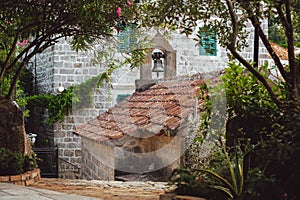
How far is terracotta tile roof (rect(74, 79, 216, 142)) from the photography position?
7.24 meters

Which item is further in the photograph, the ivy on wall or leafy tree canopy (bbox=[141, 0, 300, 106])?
the ivy on wall

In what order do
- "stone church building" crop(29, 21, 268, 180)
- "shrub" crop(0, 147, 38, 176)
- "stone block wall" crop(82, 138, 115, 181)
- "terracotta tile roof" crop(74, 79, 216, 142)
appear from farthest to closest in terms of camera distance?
"stone church building" crop(29, 21, 268, 180) → "stone block wall" crop(82, 138, 115, 181) → "terracotta tile roof" crop(74, 79, 216, 142) → "shrub" crop(0, 147, 38, 176)

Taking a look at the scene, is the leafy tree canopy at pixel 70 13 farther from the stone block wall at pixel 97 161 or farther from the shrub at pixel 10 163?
the stone block wall at pixel 97 161

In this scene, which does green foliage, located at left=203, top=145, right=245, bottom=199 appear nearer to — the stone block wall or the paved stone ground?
the paved stone ground

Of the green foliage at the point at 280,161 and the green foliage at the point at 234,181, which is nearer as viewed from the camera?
the green foliage at the point at 280,161

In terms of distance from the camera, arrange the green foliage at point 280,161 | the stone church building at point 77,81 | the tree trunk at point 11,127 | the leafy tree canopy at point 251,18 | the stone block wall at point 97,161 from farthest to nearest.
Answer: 1. the stone church building at point 77,81
2. the stone block wall at point 97,161
3. the tree trunk at point 11,127
4. the leafy tree canopy at point 251,18
5. the green foliage at point 280,161

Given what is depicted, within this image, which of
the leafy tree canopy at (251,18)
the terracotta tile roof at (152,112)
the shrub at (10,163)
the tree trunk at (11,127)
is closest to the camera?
the leafy tree canopy at (251,18)

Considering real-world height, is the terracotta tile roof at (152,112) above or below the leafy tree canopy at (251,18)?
below

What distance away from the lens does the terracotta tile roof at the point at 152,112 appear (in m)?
7.24

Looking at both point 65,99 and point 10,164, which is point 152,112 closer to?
point 10,164

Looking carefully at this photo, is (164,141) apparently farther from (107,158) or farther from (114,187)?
(114,187)

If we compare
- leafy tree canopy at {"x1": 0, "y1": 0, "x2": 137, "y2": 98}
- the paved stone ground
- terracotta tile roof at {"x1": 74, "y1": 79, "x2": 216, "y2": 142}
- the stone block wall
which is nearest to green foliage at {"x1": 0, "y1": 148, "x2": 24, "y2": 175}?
the paved stone ground

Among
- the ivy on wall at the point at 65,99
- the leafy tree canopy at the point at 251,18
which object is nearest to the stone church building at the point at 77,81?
the ivy on wall at the point at 65,99

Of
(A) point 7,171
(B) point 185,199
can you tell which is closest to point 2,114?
(A) point 7,171
